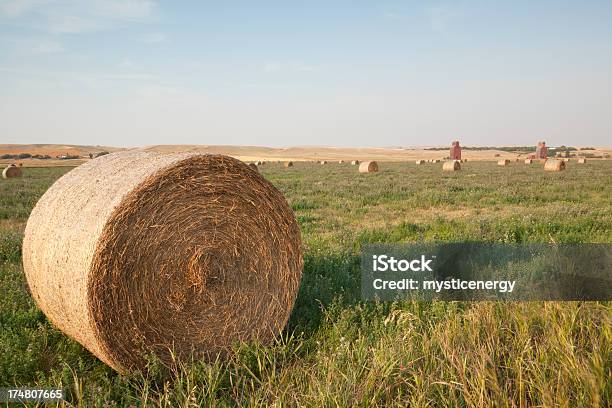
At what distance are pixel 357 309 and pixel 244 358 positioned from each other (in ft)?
4.48

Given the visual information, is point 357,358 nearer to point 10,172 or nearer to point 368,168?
point 368,168

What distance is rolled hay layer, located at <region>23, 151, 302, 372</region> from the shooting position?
4262 mm

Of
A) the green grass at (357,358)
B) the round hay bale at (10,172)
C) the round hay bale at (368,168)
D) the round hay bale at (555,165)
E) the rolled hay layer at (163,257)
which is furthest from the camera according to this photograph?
the round hay bale at (555,165)

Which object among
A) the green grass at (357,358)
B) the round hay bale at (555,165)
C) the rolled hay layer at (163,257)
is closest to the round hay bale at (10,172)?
the green grass at (357,358)

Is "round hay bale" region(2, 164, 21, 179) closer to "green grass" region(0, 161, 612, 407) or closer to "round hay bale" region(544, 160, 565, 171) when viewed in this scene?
"green grass" region(0, 161, 612, 407)

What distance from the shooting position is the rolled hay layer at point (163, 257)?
14.0 feet

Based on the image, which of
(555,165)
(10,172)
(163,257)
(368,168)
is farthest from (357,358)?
(555,165)

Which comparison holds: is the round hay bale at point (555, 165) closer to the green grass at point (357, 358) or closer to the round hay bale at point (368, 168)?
the round hay bale at point (368, 168)

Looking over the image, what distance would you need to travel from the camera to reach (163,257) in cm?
457

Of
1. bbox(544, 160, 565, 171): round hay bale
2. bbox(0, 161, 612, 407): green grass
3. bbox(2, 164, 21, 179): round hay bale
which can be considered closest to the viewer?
bbox(0, 161, 612, 407): green grass

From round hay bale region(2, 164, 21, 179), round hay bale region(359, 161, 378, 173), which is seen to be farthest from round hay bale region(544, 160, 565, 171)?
round hay bale region(2, 164, 21, 179)

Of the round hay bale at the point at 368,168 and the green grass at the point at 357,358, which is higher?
the round hay bale at the point at 368,168

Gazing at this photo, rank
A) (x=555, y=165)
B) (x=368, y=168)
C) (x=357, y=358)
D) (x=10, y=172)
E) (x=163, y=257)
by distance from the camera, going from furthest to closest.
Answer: (x=555, y=165), (x=368, y=168), (x=10, y=172), (x=163, y=257), (x=357, y=358)

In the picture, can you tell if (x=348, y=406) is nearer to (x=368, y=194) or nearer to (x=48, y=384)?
(x=48, y=384)
